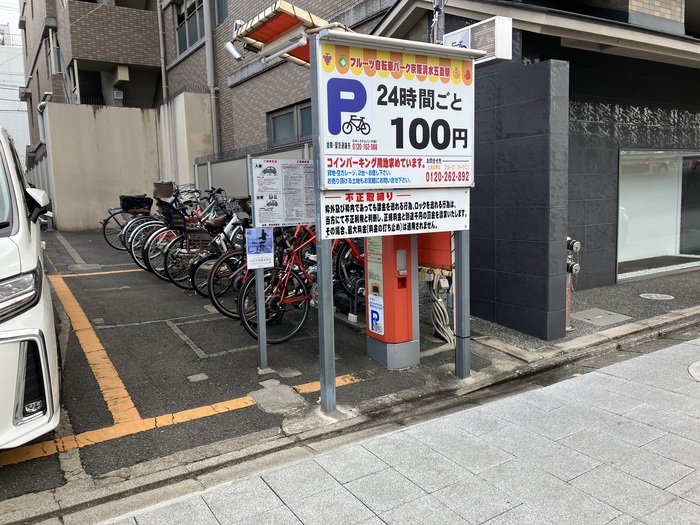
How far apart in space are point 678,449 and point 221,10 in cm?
1491

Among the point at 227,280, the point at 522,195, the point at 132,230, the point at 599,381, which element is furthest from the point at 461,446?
the point at 132,230

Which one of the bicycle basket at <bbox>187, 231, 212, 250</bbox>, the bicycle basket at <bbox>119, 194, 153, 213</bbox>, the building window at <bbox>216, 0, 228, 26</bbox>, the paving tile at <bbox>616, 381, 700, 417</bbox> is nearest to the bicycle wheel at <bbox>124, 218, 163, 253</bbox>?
the bicycle basket at <bbox>119, 194, 153, 213</bbox>

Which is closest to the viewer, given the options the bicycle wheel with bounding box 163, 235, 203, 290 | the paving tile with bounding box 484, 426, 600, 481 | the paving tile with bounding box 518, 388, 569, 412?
the paving tile with bounding box 484, 426, 600, 481

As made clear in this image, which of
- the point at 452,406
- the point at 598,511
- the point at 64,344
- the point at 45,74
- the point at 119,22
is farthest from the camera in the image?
the point at 45,74

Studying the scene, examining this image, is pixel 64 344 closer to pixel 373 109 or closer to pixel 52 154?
pixel 373 109

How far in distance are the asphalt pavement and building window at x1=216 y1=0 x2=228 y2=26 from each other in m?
10.3

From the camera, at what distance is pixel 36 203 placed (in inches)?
149

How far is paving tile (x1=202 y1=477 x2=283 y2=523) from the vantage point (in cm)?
291

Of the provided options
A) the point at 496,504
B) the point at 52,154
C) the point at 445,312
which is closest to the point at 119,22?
the point at 52,154

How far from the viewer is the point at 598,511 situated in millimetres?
2875

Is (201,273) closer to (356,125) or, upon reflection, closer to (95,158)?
(356,125)

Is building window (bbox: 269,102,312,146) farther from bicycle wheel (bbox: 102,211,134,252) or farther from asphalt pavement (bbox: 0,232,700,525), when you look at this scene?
asphalt pavement (bbox: 0,232,700,525)

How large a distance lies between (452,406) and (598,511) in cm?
169

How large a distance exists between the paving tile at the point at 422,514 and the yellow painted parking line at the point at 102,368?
2218 mm
